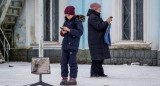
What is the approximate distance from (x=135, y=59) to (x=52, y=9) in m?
3.75

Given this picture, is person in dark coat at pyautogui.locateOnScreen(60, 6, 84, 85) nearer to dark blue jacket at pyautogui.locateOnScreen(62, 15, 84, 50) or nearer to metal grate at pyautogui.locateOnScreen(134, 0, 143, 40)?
dark blue jacket at pyautogui.locateOnScreen(62, 15, 84, 50)

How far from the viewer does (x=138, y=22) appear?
1361cm

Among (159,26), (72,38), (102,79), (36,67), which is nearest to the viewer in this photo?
(36,67)

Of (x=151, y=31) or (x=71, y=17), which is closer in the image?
(x=71, y=17)

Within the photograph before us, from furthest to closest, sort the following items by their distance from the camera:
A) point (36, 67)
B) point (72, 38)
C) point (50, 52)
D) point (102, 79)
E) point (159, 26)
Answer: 1. point (50, 52)
2. point (159, 26)
3. point (102, 79)
4. point (72, 38)
5. point (36, 67)

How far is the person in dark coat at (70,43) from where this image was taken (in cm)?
751

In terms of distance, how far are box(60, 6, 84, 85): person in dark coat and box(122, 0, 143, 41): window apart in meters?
6.26

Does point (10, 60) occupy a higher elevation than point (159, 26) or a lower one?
lower

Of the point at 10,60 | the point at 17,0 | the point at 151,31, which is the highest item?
the point at 17,0

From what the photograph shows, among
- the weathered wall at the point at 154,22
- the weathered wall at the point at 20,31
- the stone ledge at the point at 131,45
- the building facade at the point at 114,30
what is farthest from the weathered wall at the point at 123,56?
the weathered wall at the point at 20,31

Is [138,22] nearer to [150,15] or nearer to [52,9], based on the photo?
[150,15]

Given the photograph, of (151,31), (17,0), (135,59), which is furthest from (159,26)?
(17,0)

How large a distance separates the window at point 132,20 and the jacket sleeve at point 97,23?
5161mm

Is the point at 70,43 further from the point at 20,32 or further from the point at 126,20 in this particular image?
the point at 20,32
